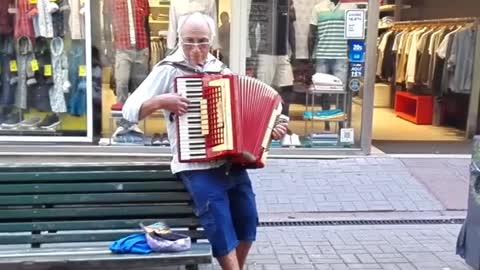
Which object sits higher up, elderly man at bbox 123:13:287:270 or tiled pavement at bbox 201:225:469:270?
elderly man at bbox 123:13:287:270

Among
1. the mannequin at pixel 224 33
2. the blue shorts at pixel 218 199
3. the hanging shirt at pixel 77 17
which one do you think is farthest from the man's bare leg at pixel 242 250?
the hanging shirt at pixel 77 17

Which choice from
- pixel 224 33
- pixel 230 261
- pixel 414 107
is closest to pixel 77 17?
pixel 224 33

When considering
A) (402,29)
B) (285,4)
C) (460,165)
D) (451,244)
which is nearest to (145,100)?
(451,244)

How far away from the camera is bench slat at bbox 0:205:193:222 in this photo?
3703mm

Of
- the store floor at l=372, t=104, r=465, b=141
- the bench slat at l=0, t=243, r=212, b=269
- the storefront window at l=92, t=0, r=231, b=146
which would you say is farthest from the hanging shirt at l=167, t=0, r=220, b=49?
the bench slat at l=0, t=243, r=212, b=269

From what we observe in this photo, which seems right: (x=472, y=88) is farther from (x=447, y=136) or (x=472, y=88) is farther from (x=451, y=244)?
(x=451, y=244)

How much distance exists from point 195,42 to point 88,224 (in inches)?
52.3

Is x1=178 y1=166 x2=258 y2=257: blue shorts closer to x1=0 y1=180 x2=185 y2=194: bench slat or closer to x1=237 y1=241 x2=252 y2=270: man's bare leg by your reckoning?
x1=237 y1=241 x2=252 y2=270: man's bare leg

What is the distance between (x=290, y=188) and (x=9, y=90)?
12.0 feet

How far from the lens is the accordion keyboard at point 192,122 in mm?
3207

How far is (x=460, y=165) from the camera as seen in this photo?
7.20 metres

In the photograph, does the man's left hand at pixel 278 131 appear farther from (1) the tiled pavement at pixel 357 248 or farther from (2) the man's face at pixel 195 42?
(1) the tiled pavement at pixel 357 248

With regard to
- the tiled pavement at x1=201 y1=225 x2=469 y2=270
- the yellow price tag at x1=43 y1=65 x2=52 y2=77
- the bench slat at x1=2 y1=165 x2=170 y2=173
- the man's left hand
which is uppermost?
the yellow price tag at x1=43 y1=65 x2=52 y2=77

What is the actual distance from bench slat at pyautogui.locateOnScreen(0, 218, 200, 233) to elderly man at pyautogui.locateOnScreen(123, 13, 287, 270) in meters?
0.44
